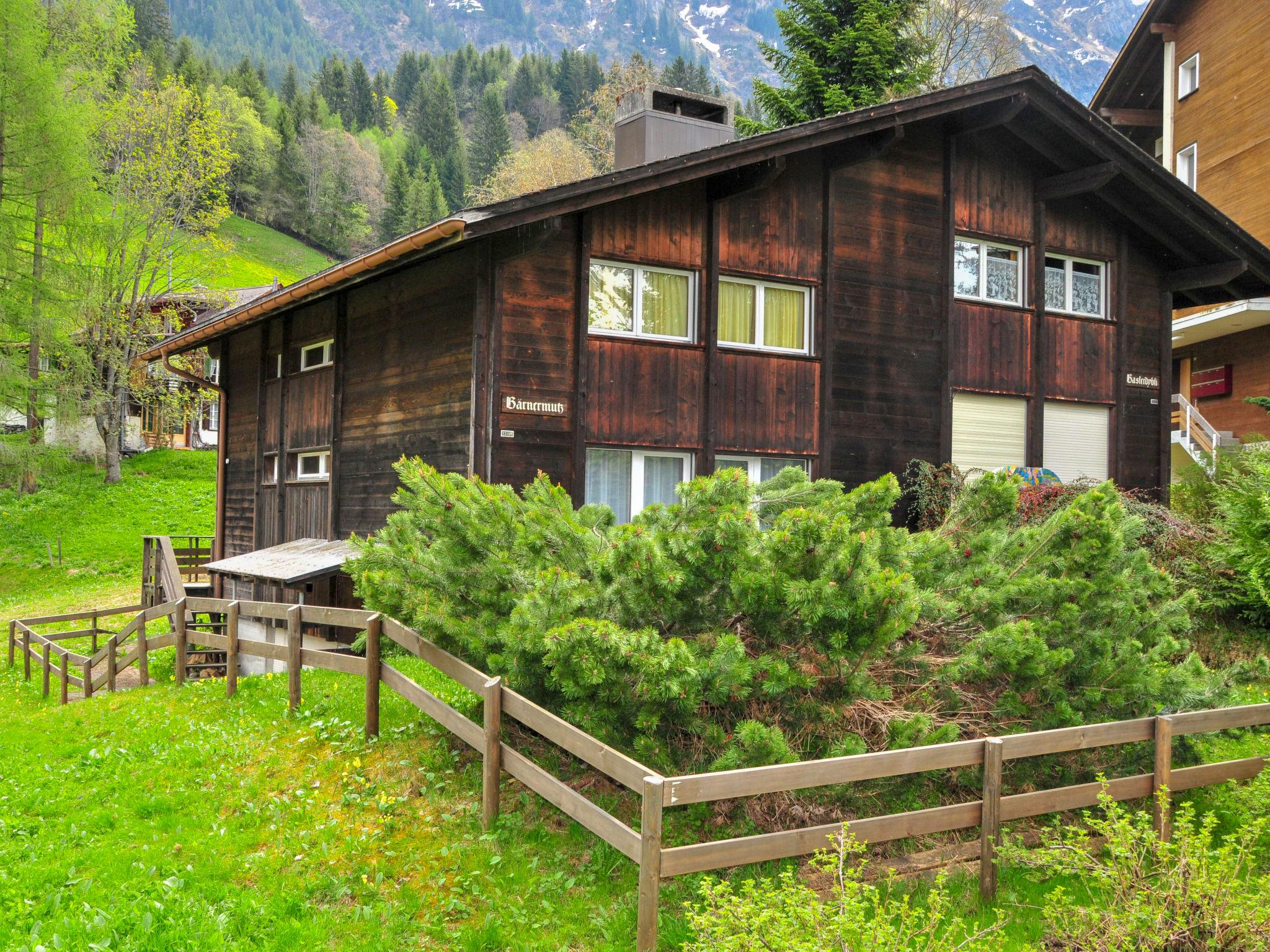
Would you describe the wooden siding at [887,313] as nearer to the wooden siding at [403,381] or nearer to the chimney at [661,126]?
the chimney at [661,126]

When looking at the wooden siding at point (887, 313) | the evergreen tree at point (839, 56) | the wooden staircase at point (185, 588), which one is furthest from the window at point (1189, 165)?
the wooden staircase at point (185, 588)

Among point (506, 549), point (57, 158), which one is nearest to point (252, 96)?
point (57, 158)

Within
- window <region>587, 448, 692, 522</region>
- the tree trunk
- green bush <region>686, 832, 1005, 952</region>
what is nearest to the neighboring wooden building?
window <region>587, 448, 692, 522</region>

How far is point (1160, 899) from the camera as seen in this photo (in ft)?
17.2

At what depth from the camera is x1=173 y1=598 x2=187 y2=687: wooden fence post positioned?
11148 mm

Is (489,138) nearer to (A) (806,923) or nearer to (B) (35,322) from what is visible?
(B) (35,322)

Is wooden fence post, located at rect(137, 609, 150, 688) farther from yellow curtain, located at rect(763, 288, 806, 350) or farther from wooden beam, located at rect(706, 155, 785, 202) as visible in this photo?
wooden beam, located at rect(706, 155, 785, 202)

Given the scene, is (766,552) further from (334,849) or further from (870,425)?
(870,425)

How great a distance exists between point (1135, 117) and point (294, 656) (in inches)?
1149

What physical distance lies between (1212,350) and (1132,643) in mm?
21786

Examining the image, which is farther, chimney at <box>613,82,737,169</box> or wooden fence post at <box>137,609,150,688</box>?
chimney at <box>613,82,737,169</box>

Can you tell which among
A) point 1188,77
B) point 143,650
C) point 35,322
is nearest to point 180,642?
point 143,650

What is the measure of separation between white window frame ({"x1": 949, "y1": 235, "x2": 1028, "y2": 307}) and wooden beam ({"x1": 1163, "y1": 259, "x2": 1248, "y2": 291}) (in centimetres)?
290

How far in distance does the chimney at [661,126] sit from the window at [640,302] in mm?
2545
